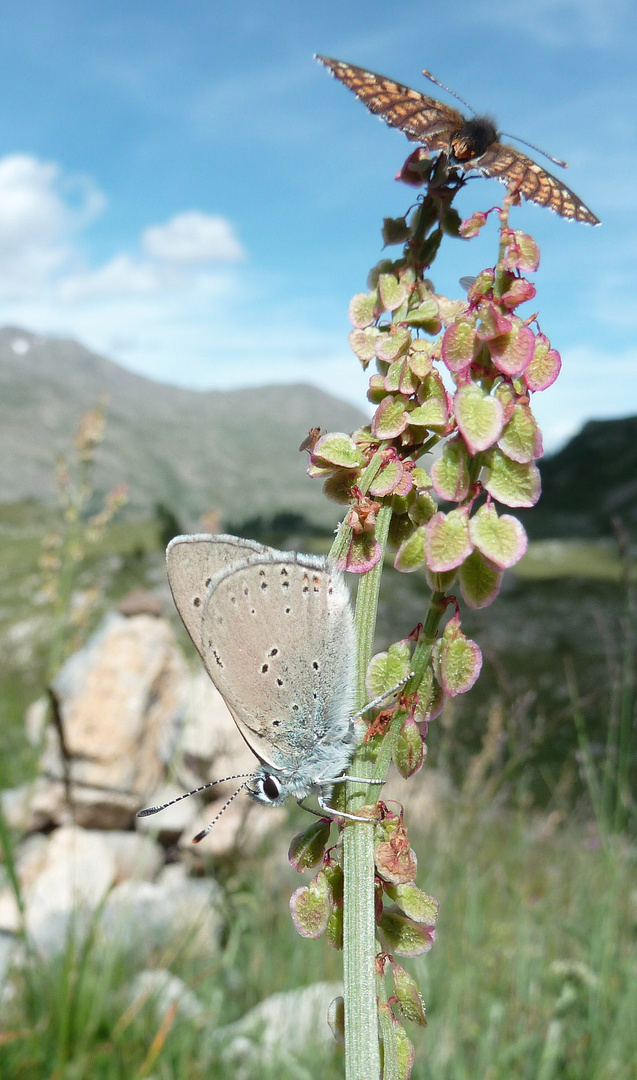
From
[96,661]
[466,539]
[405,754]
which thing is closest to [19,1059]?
[405,754]

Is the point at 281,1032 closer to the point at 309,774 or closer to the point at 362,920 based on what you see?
the point at 309,774

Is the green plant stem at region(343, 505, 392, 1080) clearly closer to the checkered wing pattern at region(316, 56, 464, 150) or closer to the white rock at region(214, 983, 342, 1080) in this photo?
the checkered wing pattern at region(316, 56, 464, 150)

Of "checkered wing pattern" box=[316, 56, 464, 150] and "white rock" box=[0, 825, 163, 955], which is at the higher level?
"checkered wing pattern" box=[316, 56, 464, 150]

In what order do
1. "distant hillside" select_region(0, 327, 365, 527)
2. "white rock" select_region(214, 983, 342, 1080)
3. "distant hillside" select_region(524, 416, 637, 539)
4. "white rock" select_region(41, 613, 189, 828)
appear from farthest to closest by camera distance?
"distant hillside" select_region(0, 327, 365, 527)
"distant hillside" select_region(524, 416, 637, 539)
"white rock" select_region(41, 613, 189, 828)
"white rock" select_region(214, 983, 342, 1080)

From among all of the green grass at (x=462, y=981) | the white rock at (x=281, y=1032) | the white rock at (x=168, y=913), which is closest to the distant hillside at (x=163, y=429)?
the white rock at (x=168, y=913)

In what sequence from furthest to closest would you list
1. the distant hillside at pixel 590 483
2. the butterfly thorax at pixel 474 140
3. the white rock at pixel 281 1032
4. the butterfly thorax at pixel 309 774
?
1. the distant hillside at pixel 590 483
2. the white rock at pixel 281 1032
3. the butterfly thorax at pixel 309 774
4. the butterfly thorax at pixel 474 140

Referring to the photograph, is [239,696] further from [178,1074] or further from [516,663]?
[516,663]

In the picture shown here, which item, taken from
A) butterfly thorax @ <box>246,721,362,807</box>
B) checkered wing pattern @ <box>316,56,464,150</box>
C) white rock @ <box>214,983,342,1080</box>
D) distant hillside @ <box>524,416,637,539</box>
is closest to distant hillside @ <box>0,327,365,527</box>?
distant hillside @ <box>524,416,637,539</box>

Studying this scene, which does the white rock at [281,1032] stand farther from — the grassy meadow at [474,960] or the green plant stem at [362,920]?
the green plant stem at [362,920]
